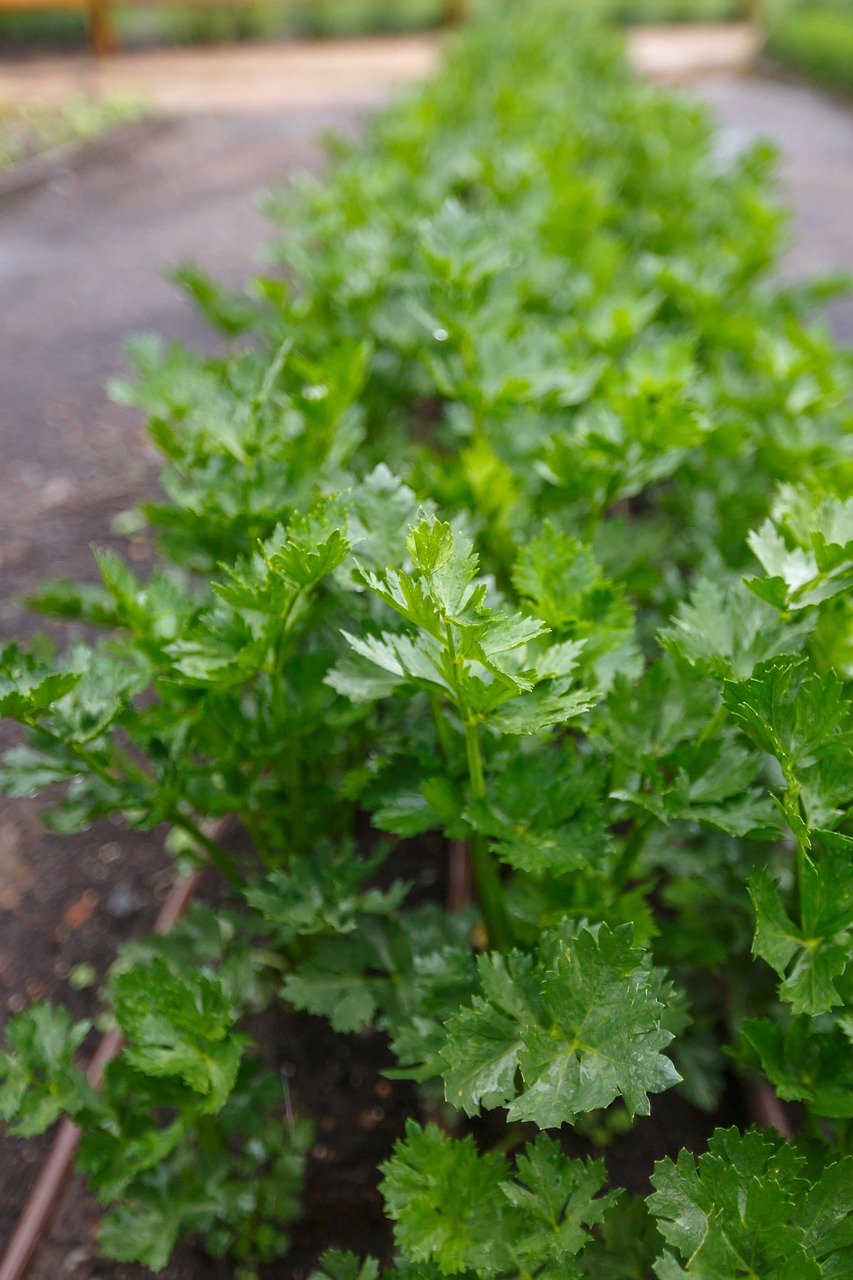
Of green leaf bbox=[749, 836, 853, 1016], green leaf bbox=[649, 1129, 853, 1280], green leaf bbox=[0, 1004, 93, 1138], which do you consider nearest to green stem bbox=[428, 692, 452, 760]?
green leaf bbox=[749, 836, 853, 1016]

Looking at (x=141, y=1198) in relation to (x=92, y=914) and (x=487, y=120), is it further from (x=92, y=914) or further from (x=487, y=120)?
(x=487, y=120)

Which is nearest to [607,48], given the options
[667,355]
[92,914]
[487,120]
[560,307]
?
[487,120]

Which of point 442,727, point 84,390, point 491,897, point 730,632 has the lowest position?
point 84,390

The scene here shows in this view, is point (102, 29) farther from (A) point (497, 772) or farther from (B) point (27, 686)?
(A) point (497, 772)

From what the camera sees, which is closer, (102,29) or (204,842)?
(204,842)

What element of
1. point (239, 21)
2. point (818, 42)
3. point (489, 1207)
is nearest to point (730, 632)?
point (489, 1207)

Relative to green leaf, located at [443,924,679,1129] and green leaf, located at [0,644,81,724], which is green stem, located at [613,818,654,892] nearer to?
green leaf, located at [443,924,679,1129]
